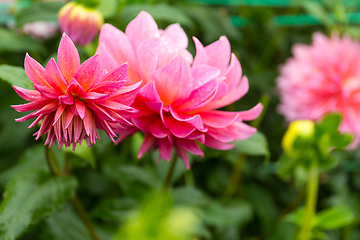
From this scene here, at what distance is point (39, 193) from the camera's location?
1.32ft

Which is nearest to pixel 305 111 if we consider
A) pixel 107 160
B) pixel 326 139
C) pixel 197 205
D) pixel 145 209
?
pixel 326 139

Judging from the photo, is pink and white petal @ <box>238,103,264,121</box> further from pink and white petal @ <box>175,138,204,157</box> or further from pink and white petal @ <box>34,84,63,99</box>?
pink and white petal @ <box>34,84,63,99</box>

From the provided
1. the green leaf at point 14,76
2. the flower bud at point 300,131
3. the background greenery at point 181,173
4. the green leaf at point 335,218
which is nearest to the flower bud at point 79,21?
the background greenery at point 181,173

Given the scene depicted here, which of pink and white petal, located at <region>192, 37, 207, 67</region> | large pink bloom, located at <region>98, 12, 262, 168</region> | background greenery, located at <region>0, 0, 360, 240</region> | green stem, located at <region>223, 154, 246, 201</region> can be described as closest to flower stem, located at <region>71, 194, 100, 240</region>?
background greenery, located at <region>0, 0, 360, 240</region>

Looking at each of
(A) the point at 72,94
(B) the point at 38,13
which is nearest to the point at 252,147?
(A) the point at 72,94

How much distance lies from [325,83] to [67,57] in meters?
0.77

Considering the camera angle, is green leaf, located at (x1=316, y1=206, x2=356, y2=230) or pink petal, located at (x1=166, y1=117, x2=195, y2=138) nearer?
pink petal, located at (x1=166, y1=117, x2=195, y2=138)

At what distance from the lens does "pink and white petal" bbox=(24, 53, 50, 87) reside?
26 cm

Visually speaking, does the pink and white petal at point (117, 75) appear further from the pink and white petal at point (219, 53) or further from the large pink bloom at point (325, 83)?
the large pink bloom at point (325, 83)

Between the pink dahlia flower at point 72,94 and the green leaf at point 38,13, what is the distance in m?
0.37

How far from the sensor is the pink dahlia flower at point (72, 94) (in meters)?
0.26

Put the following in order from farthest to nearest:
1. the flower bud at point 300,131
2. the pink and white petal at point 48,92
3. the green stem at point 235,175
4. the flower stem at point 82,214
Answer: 1. the green stem at point 235,175
2. the flower bud at point 300,131
3. the flower stem at point 82,214
4. the pink and white petal at point 48,92

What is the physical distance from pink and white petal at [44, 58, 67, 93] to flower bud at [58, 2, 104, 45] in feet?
0.88

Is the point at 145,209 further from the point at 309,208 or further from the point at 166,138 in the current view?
the point at 309,208
